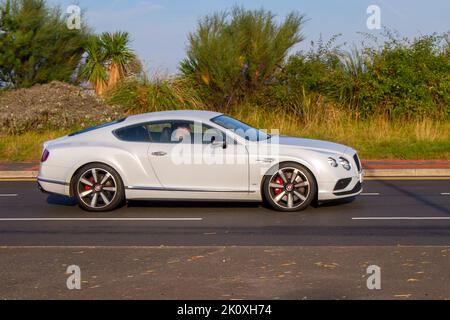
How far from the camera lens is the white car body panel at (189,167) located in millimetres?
11914

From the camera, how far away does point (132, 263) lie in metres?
8.14

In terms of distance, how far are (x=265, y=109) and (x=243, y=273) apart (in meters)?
18.6

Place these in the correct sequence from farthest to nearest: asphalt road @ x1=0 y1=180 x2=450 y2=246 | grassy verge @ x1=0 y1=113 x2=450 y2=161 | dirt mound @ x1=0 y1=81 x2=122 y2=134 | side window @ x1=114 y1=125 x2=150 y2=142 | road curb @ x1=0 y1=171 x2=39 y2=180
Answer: dirt mound @ x1=0 y1=81 x2=122 y2=134 → grassy verge @ x1=0 y1=113 x2=450 y2=161 → road curb @ x1=0 y1=171 x2=39 y2=180 → side window @ x1=114 y1=125 x2=150 y2=142 → asphalt road @ x1=0 y1=180 x2=450 y2=246

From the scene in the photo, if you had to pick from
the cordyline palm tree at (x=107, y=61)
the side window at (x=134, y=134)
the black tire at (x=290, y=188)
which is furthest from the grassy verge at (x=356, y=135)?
the side window at (x=134, y=134)

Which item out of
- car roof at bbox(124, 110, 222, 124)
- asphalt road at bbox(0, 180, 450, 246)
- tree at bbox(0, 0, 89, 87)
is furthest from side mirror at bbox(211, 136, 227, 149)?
tree at bbox(0, 0, 89, 87)

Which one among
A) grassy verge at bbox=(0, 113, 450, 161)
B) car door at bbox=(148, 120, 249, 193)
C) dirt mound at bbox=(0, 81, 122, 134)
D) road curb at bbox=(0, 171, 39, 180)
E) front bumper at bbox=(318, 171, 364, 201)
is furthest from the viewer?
dirt mound at bbox=(0, 81, 122, 134)

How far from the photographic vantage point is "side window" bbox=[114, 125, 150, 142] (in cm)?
1242

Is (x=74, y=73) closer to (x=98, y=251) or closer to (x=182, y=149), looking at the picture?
(x=182, y=149)

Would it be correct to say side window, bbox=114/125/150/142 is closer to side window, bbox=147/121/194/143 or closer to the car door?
side window, bbox=147/121/194/143

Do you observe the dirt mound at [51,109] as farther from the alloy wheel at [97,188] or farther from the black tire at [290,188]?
the black tire at [290,188]

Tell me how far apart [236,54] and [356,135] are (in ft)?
22.0

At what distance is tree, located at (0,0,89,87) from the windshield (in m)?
16.5
